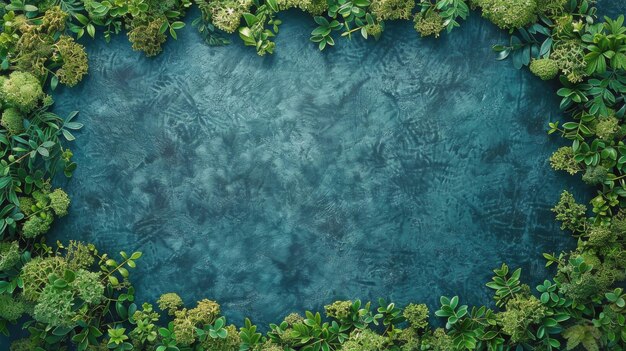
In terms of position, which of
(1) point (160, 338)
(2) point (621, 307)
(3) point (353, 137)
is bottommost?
(1) point (160, 338)

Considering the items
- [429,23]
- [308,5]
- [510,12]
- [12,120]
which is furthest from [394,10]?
[12,120]

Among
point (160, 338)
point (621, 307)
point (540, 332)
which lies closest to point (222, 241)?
point (160, 338)

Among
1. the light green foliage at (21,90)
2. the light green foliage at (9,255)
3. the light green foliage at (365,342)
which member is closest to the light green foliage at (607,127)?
the light green foliage at (365,342)

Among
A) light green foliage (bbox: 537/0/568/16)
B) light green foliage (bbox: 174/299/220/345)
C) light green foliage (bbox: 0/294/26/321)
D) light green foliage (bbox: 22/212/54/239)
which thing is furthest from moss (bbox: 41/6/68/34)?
light green foliage (bbox: 537/0/568/16)

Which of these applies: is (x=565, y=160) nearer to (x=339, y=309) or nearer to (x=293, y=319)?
(x=339, y=309)

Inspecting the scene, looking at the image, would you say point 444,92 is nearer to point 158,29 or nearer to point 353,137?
point 353,137

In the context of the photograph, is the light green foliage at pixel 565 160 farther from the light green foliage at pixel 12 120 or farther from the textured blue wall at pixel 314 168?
the light green foliage at pixel 12 120

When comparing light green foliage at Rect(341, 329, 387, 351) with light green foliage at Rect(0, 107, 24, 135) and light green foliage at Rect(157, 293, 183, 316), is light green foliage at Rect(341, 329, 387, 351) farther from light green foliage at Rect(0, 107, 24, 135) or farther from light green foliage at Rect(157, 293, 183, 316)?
light green foliage at Rect(0, 107, 24, 135)
